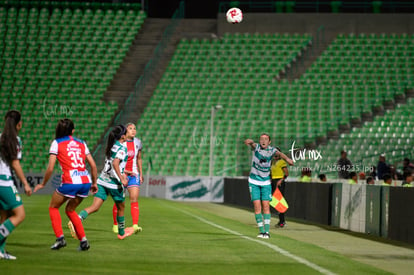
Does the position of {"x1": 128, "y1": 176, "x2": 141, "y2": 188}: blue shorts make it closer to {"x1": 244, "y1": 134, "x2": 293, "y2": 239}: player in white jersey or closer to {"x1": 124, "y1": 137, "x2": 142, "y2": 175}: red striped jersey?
{"x1": 124, "y1": 137, "x2": 142, "y2": 175}: red striped jersey

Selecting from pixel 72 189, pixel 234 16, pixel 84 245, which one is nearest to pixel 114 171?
pixel 84 245

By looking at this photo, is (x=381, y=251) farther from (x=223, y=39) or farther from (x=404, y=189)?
(x=223, y=39)

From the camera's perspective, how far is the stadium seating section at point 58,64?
152ft

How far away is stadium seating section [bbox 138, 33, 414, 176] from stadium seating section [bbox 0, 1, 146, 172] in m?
3.81

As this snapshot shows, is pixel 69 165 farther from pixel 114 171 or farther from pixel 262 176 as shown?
pixel 262 176

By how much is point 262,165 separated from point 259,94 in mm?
30119

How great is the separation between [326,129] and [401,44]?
10574mm

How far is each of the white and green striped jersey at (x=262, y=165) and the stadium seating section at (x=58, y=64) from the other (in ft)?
94.5

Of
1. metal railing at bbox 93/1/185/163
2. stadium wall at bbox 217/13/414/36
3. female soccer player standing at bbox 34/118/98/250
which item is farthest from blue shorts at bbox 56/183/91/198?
stadium wall at bbox 217/13/414/36

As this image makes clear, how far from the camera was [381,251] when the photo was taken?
14.5 m

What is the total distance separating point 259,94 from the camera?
46.5 metres

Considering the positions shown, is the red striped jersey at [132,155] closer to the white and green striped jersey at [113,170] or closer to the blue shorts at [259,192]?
the white and green striped jersey at [113,170]

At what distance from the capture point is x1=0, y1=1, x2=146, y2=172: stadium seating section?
46438 mm

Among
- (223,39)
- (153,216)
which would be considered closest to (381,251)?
(153,216)
